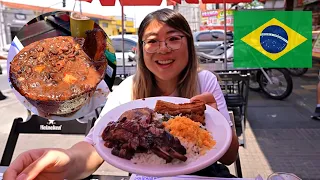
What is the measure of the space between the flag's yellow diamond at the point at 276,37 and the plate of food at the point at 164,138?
3.14 m

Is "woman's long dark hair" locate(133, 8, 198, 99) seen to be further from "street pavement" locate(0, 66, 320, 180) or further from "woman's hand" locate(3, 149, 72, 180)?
"street pavement" locate(0, 66, 320, 180)

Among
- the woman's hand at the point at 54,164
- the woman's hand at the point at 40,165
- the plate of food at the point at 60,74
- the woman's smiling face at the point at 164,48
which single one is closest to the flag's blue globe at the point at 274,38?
the woman's smiling face at the point at 164,48

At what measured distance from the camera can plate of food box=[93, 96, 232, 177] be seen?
1075 millimetres

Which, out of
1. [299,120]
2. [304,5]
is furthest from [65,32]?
[304,5]

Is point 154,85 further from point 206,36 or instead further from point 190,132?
point 206,36

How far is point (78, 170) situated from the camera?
1377mm

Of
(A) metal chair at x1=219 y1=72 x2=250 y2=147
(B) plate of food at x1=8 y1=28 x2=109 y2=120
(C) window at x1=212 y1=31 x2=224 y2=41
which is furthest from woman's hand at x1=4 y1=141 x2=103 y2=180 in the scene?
(C) window at x1=212 y1=31 x2=224 y2=41

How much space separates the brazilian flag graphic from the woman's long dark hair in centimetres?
251

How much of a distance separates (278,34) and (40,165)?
3.79 m

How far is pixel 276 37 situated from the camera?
4.05m

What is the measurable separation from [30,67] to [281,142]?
368cm

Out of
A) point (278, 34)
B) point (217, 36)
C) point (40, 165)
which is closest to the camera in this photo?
point (40, 165)

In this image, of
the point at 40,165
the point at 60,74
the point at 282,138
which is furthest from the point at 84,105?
the point at 282,138

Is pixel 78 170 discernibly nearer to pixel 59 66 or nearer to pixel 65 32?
pixel 59 66
